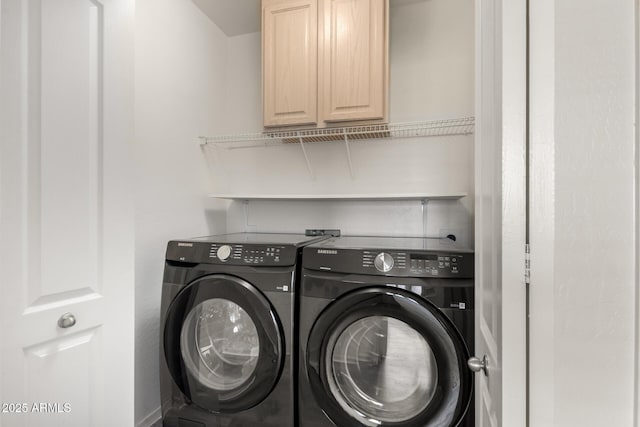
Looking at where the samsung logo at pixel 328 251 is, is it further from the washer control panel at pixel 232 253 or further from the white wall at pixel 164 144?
the white wall at pixel 164 144

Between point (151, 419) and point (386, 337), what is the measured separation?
142cm

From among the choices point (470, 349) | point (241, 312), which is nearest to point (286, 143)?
point (241, 312)

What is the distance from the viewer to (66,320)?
926mm

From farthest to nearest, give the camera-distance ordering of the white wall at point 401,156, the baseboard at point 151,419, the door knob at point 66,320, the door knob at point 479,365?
the white wall at point 401,156, the baseboard at point 151,419, the door knob at point 66,320, the door knob at point 479,365

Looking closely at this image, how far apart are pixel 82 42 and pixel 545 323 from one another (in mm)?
1436

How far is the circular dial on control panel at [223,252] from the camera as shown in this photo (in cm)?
148

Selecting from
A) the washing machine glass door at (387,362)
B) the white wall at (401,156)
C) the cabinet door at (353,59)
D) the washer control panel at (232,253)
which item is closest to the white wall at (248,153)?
the white wall at (401,156)

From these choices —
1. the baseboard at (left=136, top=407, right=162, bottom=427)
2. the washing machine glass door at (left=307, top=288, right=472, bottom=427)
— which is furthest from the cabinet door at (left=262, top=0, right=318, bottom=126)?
the baseboard at (left=136, top=407, right=162, bottom=427)

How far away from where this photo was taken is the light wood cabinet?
1.69 meters

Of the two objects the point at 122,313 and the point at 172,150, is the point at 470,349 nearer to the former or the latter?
the point at 122,313

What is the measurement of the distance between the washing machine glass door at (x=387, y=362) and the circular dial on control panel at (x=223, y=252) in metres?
0.54

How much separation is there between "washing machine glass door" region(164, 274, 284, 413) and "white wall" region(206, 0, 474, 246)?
90cm

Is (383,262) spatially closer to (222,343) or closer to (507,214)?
(507,214)

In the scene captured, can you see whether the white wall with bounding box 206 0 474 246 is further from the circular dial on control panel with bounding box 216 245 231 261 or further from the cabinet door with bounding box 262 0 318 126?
the circular dial on control panel with bounding box 216 245 231 261
